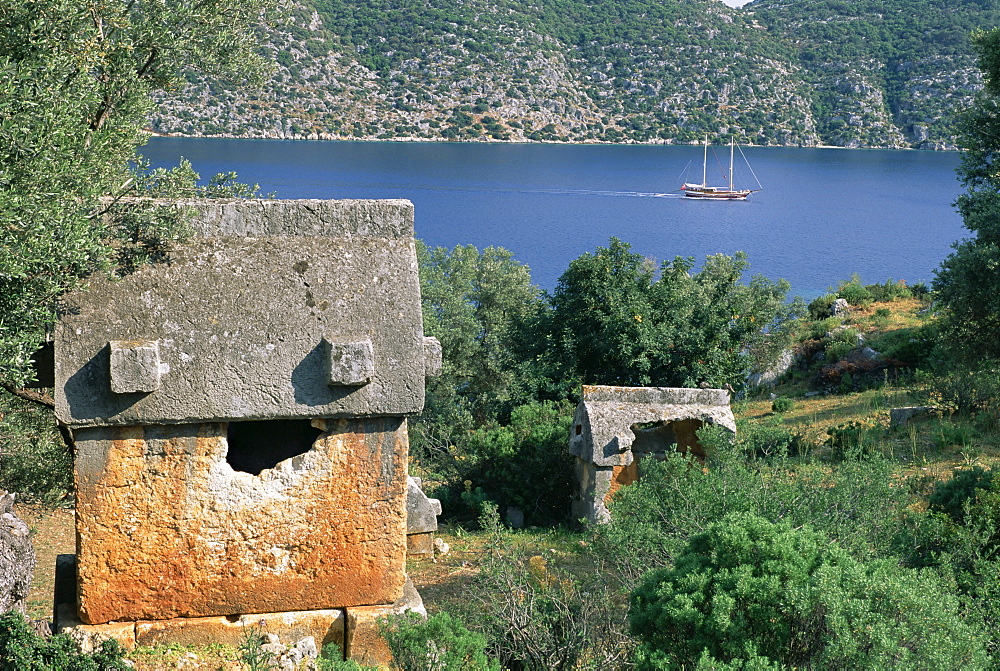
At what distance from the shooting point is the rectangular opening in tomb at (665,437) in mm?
13789

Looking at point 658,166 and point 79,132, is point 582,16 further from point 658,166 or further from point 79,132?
point 79,132

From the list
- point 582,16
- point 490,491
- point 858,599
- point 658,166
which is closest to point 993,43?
point 490,491

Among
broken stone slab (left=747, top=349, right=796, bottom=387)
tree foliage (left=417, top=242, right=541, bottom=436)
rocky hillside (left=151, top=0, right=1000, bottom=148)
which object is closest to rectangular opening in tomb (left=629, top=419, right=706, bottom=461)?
tree foliage (left=417, top=242, right=541, bottom=436)

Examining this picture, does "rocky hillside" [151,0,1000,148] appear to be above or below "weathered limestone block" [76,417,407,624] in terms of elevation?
above

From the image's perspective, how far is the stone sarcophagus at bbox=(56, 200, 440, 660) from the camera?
4.97 m

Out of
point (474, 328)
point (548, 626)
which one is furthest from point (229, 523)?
point (474, 328)

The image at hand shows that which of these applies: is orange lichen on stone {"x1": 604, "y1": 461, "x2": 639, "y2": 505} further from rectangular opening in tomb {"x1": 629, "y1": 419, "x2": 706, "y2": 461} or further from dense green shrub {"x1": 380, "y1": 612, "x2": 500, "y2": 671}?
dense green shrub {"x1": 380, "y1": 612, "x2": 500, "y2": 671}

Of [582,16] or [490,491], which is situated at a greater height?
[582,16]

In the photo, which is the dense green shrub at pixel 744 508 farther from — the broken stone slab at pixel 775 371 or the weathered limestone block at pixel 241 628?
the broken stone slab at pixel 775 371

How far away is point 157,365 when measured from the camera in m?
4.88

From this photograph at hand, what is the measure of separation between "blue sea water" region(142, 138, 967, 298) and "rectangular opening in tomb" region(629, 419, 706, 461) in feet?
88.8

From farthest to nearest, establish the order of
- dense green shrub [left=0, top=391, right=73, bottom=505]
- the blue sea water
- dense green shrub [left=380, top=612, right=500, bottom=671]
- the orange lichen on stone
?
1. the blue sea water
2. the orange lichen on stone
3. dense green shrub [left=0, top=391, right=73, bottom=505]
4. dense green shrub [left=380, top=612, right=500, bottom=671]

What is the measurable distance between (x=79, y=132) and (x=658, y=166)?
116 metres

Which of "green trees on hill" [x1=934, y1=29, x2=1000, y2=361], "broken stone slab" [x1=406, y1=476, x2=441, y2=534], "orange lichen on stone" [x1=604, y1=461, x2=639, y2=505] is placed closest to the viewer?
"broken stone slab" [x1=406, y1=476, x2=441, y2=534]
